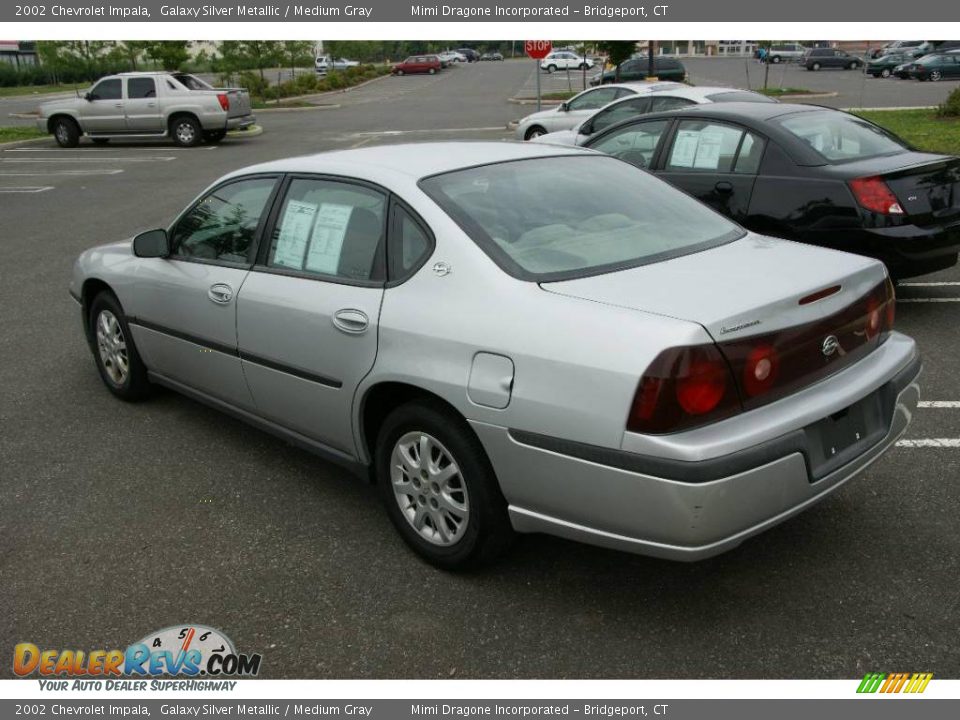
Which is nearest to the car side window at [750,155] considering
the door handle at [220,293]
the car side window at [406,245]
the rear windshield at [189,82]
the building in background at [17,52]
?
the car side window at [406,245]

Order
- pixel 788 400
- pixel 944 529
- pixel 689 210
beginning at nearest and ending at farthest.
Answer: pixel 788 400, pixel 944 529, pixel 689 210

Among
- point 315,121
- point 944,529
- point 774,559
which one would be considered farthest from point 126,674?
point 315,121

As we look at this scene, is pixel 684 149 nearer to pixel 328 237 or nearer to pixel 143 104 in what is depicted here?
pixel 328 237

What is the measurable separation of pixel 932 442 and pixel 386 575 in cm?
281

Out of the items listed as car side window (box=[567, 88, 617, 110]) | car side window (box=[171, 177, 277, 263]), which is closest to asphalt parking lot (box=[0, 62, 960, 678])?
car side window (box=[171, 177, 277, 263])

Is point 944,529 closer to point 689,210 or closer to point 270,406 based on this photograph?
point 689,210

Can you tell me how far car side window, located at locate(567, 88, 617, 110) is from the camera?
17663 millimetres

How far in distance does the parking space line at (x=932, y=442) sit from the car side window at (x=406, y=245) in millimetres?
2617

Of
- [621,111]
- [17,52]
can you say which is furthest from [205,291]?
[17,52]

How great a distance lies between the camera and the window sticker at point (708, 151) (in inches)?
290

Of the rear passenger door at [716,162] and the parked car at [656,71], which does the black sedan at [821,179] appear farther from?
the parked car at [656,71]

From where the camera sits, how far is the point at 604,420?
2930 mm

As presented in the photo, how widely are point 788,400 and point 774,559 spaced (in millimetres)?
827

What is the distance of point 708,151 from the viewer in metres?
7.45
